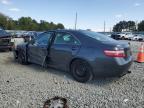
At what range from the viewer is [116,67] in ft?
17.8

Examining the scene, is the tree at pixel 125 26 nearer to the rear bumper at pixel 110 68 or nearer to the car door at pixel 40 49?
the car door at pixel 40 49

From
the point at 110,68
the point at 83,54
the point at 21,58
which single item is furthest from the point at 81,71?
the point at 21,58

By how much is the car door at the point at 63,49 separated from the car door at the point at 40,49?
0.35m

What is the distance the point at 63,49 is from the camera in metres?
6.40

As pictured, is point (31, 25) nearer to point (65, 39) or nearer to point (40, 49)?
point (40, 49)

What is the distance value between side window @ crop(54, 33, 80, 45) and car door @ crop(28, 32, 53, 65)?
0.39 metres

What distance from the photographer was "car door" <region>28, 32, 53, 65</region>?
7.07 m

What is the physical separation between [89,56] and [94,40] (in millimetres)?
473

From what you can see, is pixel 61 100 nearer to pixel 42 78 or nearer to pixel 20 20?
pixel 42 78

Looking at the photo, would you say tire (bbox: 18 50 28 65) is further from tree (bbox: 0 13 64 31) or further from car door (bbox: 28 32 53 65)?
tree (bbox: 0 13 64 31)

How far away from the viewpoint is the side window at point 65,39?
20.3ft

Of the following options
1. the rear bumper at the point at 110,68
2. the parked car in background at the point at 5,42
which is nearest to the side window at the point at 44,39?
the rear bumper at the point at 110,68

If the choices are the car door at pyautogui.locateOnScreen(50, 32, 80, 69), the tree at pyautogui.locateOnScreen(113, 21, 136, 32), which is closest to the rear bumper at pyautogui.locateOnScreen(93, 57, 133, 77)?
Result: the car door at pyautogui.locateOnScreen(50, 32, 80, 69)

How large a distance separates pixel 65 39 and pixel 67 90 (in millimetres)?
1881
